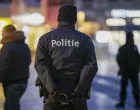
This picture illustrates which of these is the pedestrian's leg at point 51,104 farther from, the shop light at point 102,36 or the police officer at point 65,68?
the shop light at point 102,36

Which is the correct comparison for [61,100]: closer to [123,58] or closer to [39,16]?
[123,58]

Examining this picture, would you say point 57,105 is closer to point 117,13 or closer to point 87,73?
point 87,73

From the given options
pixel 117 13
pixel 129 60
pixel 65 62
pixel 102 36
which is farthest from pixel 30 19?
pixel 65 62

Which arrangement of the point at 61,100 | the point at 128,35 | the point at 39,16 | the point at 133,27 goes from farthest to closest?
the point at 39,16 < the point at 133,27 < the point at 128,35 < the point at 61,100

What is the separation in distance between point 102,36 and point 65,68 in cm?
2754

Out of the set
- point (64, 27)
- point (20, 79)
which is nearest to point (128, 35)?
point (20, 79)

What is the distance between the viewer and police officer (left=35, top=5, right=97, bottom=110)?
143 inches

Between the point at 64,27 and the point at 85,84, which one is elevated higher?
the point at 64,27

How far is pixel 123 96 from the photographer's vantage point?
8734 mm

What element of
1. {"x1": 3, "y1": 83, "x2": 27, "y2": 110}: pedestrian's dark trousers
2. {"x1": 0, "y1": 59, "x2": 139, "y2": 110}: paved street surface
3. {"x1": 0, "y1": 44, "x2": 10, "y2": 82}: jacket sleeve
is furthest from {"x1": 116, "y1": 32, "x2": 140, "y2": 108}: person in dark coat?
{"x1": 0, "y1": 44, "x2": 10, "y2": 82}: jacket sleeve

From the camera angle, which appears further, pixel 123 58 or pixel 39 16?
pixel 39 16

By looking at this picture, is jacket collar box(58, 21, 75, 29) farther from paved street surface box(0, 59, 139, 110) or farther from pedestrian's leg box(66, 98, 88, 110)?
paved street surface box(0, 59, 139, 110)

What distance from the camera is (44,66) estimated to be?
3.63 meters

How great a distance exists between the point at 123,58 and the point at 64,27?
484 cm
